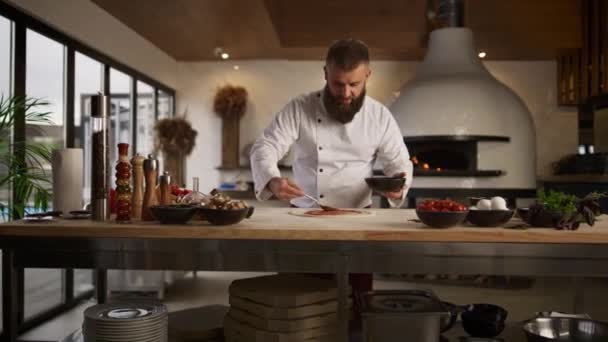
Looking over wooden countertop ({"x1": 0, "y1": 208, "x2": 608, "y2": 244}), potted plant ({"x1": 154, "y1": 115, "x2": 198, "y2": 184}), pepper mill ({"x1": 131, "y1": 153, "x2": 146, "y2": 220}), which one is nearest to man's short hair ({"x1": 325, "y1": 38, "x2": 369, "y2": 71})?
wooden countertop ({"x1": 0, "y1": 208, "x2": 608, "y2": 244})

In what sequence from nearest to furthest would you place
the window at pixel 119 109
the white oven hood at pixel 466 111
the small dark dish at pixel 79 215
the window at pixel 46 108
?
the small dark dish at pixel 79 215
the window at pixel 46 108
the window at pixel 119 109
the white oven hood at pixel 466 111

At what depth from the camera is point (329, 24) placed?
17.1ft

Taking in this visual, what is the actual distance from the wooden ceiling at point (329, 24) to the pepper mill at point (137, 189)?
277cm

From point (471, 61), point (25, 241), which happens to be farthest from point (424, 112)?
point (25, 241)

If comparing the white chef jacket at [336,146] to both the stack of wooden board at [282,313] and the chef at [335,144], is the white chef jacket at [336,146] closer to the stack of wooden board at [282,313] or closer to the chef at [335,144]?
the chef at [335,144]

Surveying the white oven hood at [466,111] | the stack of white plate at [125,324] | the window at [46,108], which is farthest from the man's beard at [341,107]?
the white oven hood at [466,111]

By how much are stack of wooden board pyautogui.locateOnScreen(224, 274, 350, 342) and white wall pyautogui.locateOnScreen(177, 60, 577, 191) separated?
4.80 metres

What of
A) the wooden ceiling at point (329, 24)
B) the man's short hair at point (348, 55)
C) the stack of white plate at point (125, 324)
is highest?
the wooden ceiling at point (329, 24)

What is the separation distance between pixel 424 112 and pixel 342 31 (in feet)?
3.88

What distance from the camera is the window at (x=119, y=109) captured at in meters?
4.93

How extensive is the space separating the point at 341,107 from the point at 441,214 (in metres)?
1.10

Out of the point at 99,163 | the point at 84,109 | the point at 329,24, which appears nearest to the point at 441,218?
the point at 99,163

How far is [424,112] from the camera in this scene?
5.44 meters

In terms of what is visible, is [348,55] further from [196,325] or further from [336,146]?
[196,325]
